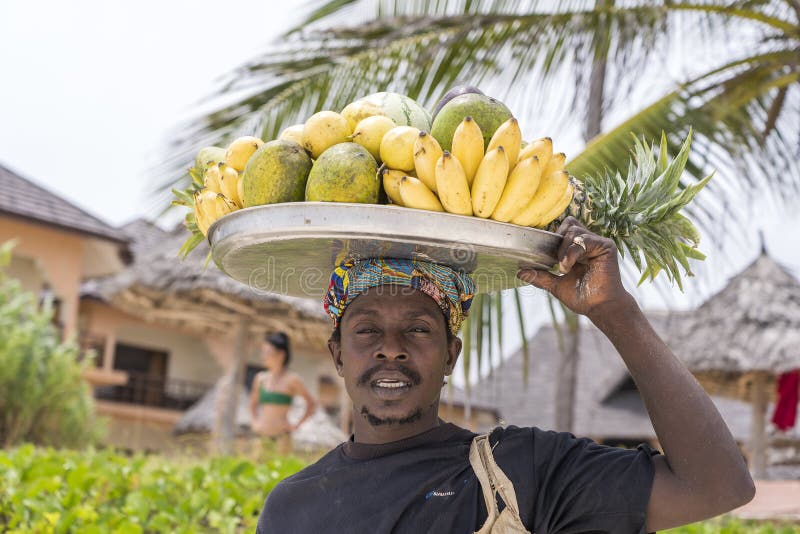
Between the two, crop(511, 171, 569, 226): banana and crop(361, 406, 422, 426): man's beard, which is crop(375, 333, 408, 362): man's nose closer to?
crop(361, 406, 422, 426): man's beard

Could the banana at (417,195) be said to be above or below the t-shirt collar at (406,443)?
above

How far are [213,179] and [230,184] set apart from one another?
102 mm

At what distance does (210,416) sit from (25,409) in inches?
328

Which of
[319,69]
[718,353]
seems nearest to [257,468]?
[319,69]

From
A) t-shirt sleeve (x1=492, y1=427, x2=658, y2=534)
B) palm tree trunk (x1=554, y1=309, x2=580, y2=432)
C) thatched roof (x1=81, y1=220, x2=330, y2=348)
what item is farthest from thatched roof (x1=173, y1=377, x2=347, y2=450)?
t-shirt sleeve (x1=492, y1=427, x2=658, y2=534)

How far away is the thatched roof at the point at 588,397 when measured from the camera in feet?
62.2

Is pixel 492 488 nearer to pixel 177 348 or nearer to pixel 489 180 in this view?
pixel 489 180

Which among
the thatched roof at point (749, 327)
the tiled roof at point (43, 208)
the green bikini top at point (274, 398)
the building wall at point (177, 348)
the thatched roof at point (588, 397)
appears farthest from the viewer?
the building wall at point (177, 348)

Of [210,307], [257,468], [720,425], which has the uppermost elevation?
[210,307]

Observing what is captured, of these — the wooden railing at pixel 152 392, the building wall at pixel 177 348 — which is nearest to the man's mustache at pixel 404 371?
the wooden railing at pixel 152 392

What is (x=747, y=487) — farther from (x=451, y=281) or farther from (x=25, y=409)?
(x=25, y=409)

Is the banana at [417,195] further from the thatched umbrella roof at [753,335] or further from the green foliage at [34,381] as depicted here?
the thatched umbrella roof at [753,335]

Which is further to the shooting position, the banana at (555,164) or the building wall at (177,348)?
the building wall at (177,348)

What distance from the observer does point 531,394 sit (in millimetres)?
22469
